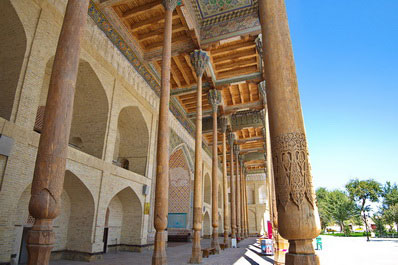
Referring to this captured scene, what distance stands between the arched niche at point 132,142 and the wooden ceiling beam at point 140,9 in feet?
11.1

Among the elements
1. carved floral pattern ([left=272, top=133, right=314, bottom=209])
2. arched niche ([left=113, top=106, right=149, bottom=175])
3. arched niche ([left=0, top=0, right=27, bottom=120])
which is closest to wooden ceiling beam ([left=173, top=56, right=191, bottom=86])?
arched niche ([left=113, top=106, right=149, bottom=175])

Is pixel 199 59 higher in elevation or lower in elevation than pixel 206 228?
higher

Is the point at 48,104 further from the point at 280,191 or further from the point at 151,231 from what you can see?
the point at 151,231

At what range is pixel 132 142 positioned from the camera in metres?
10.8

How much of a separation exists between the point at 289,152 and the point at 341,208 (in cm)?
3827

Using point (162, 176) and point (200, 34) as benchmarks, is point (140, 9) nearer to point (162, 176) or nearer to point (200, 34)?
point (200, 34)

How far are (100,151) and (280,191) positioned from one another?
7054 millimetres

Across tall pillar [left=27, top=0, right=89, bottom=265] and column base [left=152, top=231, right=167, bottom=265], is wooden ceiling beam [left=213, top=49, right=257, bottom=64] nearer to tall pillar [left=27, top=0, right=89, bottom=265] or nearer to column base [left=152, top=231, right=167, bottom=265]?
column base [left=152, top=231, right=167, bottom=265]

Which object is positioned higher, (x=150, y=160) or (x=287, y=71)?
(x=150, y=160)

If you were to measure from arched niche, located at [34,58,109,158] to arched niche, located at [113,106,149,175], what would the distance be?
1746mm

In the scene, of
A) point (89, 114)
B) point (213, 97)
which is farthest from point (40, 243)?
point (213, 97)

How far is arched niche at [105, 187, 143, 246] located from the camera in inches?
371

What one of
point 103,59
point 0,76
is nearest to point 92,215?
point 0,76

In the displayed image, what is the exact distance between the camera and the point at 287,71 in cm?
238
